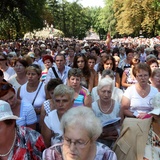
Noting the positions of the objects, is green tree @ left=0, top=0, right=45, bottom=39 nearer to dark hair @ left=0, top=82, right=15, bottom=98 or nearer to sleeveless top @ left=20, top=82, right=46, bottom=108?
sleeveless top @ left=20, top=82, right=46, bottom=108

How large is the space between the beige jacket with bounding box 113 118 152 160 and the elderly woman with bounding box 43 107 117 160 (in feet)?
0.93

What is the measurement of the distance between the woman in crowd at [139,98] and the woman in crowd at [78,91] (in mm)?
579

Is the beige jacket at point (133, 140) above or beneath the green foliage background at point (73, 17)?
beneath

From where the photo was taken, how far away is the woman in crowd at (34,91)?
4.67 m

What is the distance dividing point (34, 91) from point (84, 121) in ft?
8.53

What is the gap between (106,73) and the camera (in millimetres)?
5352

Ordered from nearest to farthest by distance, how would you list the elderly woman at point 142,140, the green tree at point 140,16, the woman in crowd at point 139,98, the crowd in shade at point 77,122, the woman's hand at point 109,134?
the crowd in shade at point 77,122, the elderly woman at point 142,140, the woman's hand at point 109,134, the woman in crowd at point 139,98, the green tree at point 140,16

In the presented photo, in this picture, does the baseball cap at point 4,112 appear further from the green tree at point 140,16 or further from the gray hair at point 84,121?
the green tree at point 140,16

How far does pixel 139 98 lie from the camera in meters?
4.32

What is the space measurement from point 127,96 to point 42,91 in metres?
1.46

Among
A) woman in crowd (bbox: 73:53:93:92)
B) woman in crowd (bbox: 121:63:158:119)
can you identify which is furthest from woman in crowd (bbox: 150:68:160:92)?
woman in crowd (bbox: 73:53:93:92)

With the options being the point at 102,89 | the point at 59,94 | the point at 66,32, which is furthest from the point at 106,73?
the point at 66,32

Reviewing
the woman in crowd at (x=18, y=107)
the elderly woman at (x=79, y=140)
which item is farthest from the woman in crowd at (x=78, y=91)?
the elderly woman at (x=79, y=140)

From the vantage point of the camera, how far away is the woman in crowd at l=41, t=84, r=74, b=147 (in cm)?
334
